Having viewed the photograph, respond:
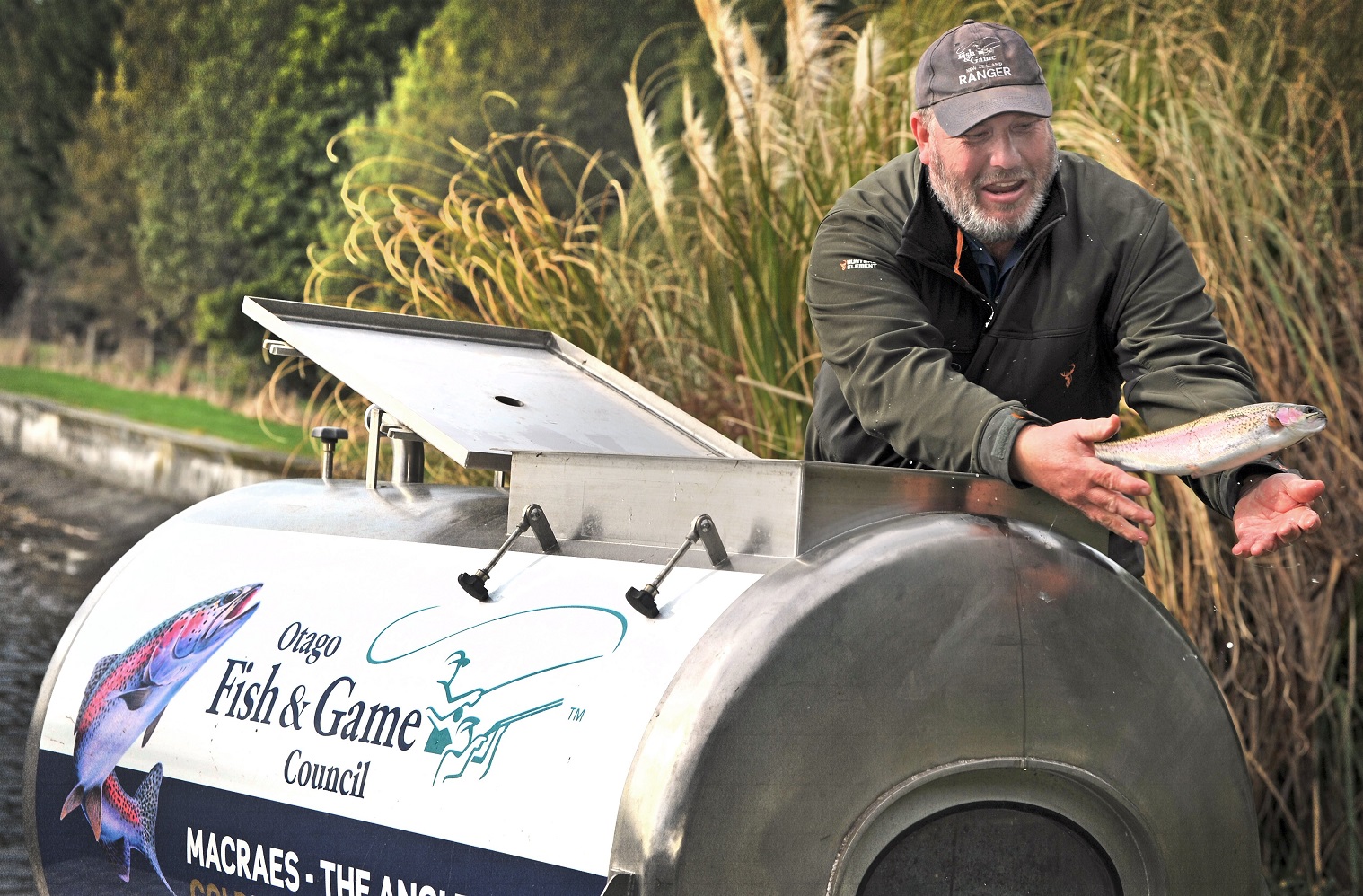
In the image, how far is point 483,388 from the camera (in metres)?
2.61

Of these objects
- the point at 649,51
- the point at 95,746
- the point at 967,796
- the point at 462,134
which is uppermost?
the point at 649,51

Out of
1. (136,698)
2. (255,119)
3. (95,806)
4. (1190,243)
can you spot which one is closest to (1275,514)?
(136,698)

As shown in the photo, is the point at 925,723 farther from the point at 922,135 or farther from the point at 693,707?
the point at 922,135

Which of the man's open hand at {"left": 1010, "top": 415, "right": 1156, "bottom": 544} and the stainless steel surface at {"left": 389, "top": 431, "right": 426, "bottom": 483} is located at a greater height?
the man's open hand at {"left": 1010, "top": 415, "right": 1156, "bottom": 544}

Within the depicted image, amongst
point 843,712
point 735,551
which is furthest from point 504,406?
point 843,712

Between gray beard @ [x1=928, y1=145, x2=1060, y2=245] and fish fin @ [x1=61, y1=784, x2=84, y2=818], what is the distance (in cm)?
177

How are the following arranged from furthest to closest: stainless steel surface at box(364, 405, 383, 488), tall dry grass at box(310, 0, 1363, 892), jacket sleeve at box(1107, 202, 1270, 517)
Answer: tall dry grass at box(310, 0, 1363, 892), stainless steel surface at box(364, 405, 383, 488), jacket sleeve at box(1107, 202, 1270, 517)

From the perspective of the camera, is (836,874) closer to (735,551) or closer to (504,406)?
(735,551)

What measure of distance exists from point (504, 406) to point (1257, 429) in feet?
4.26

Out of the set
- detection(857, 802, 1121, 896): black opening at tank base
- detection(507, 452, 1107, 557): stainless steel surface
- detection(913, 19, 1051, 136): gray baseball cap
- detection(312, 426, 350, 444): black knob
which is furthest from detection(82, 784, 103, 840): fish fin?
detection(913, 19, 1051, 136): gray baseball cap

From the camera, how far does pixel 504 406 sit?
2.54m

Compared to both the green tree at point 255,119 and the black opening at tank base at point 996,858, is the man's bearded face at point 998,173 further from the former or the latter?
the green tree at point 255,119

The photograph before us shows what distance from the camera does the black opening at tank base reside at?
70.5 inches

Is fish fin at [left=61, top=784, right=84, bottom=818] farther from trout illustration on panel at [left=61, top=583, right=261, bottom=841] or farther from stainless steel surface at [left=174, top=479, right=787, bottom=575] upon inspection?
stainless steel surface at [left=174, top=479, right=787, bottom=575]
